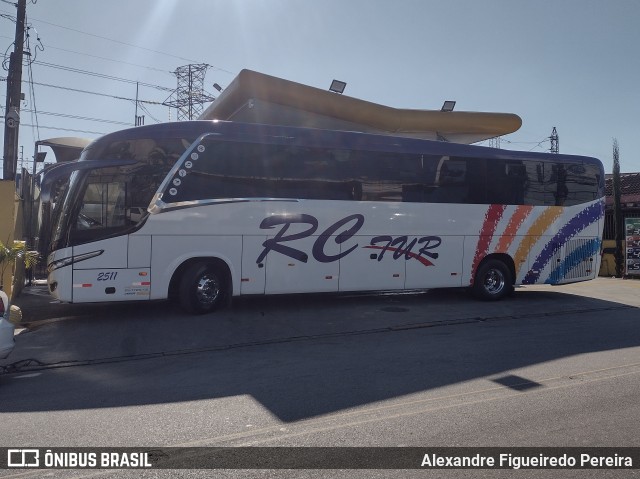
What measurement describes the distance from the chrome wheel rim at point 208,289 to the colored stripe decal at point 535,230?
7.76m

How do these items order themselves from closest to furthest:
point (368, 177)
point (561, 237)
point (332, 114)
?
1. point (368, 177)
2. point (561, 237)
3. point (332, 114)

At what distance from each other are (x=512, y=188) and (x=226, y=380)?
9.96 meters

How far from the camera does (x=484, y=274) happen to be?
47.8ft

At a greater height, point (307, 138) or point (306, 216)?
point (307, 138)

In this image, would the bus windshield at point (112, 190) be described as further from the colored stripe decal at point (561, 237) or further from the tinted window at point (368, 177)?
the colored stripe decal at point (561, 237)

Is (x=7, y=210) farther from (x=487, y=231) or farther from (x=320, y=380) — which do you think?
(x=487, y=231)

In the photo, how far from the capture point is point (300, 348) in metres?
9.46

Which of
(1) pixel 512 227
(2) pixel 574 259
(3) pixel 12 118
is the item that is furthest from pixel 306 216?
(3) pixel 12 118

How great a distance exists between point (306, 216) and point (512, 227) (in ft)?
18.7

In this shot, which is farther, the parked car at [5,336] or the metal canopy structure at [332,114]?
the metal canopy structure at [332,114]

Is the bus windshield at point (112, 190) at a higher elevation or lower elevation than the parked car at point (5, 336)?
higher

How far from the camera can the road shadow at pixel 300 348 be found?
6812 mm

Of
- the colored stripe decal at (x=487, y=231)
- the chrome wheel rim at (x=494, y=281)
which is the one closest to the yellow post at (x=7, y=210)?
the colored stripe decal at (x=487, y=231)

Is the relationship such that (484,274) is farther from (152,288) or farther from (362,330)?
(152,288)
